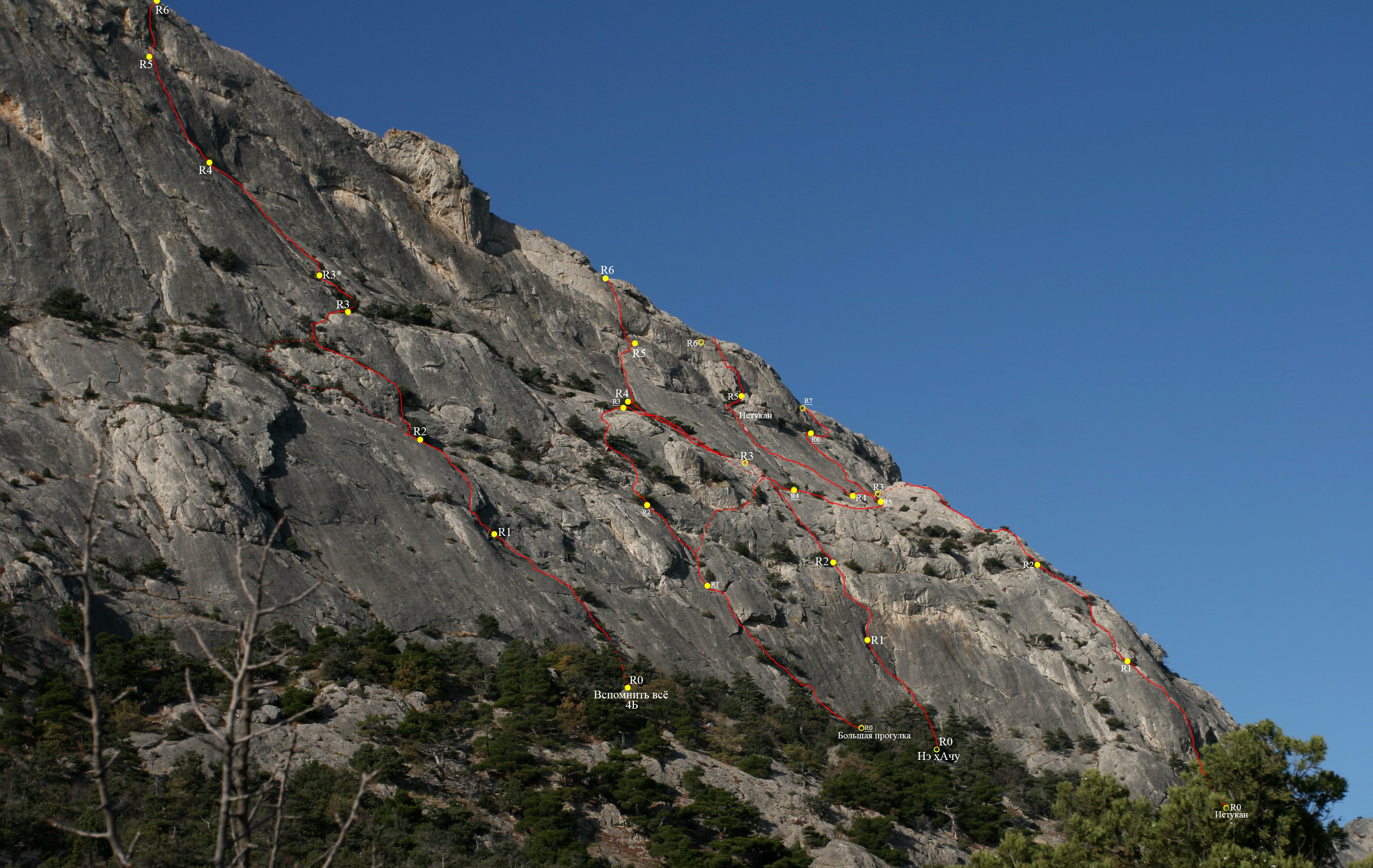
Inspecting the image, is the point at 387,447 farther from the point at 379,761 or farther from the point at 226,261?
the point at 379,761

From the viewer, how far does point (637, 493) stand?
68625 mm

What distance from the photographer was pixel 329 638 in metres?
47.1

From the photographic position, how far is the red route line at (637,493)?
59844 mm

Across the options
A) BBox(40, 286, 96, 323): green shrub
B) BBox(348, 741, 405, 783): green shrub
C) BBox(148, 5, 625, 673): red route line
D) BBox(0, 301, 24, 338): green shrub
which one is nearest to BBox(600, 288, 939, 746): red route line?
BBox(148, 5, 625, 673): red route line

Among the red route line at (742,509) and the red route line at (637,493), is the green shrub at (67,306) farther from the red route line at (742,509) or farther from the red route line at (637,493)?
the red route line at (742,509)

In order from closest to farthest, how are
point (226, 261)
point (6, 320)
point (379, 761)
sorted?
point (379, 761) → point (6, 320) → point (226, 261)

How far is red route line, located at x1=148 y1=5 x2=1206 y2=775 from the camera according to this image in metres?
59.8

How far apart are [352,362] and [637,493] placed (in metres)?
18.2

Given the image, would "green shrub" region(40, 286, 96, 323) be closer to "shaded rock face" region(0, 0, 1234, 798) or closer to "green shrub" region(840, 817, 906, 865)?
"shaded rock face" region(0, 0, 1234, 798)

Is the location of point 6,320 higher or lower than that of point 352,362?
lower

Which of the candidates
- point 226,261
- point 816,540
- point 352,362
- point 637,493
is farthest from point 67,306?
point 816,540

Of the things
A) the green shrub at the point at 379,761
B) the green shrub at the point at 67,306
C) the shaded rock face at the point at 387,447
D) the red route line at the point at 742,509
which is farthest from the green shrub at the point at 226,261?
the green shrub at the point at 379,761

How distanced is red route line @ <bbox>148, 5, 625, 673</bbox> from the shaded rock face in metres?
0.41

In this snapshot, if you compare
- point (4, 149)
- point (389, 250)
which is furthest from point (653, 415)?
point (4, 149)
